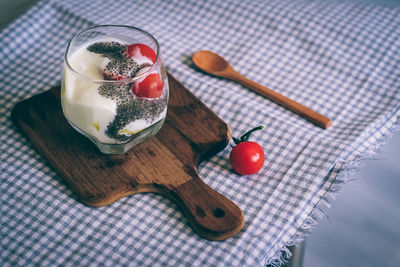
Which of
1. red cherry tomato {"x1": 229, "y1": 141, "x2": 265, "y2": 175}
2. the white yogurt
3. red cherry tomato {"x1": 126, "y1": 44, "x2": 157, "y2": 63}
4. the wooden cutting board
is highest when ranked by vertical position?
red cherry tomato {"x1": 126, "y1": 44, "x2": 157, "y2": 63}

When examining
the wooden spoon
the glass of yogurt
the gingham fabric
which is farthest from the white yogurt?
the wooden spoon

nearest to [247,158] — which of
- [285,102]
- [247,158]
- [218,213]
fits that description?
[247,158]

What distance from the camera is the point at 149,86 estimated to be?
67 centimetres

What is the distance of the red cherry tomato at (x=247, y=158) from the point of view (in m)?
0.75

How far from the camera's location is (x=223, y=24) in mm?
1155

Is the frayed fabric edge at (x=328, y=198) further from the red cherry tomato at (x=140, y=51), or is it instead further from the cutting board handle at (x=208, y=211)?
the red cherry tomato at (x=140, y=51)

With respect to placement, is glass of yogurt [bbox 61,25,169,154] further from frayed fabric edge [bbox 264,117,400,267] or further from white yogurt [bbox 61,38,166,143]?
frayed fabric edge [bbox 264,117,400,267]

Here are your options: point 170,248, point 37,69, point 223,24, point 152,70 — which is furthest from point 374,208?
point 37,69

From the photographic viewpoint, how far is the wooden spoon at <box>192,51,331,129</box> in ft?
2.92

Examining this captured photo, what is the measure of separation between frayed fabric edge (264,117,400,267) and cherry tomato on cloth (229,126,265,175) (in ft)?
0.46

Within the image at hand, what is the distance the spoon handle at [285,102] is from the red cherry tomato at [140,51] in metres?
0.32

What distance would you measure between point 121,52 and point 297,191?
0.43 metres

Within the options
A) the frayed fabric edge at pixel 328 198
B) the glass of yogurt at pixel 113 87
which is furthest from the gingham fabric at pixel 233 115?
the glass of yogurt at pixel 113 87

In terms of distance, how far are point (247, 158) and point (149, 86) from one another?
9.3 inches
